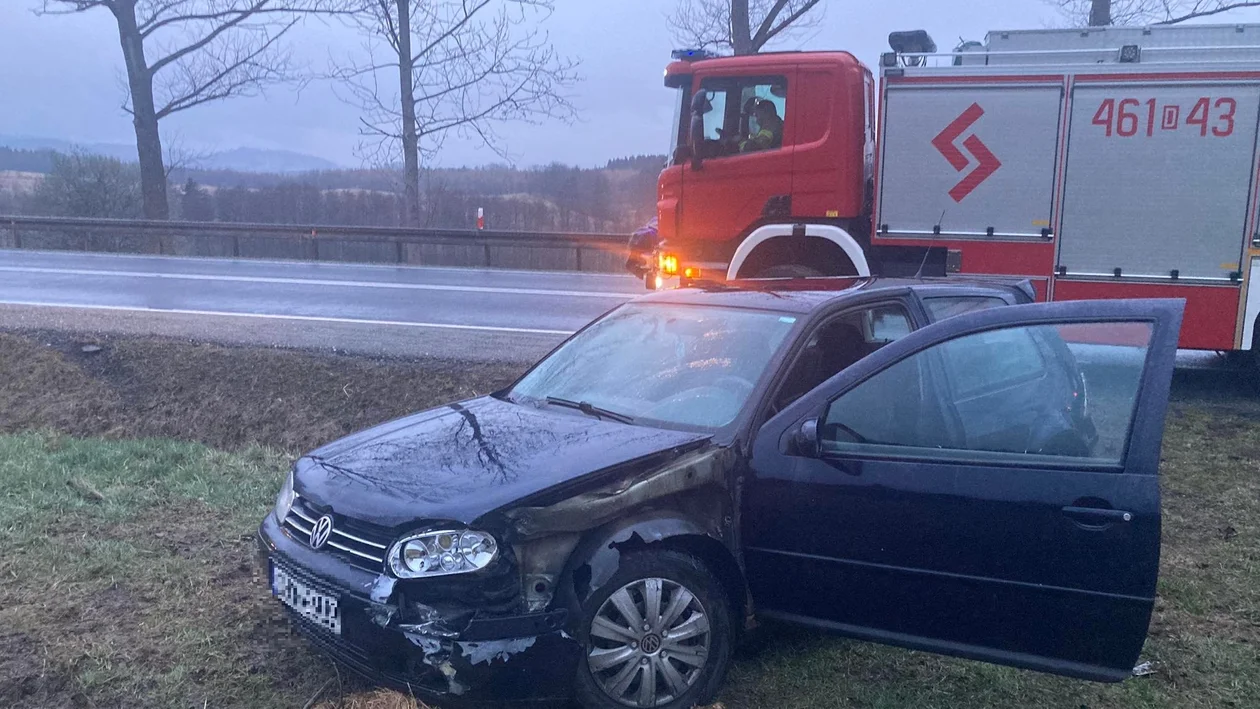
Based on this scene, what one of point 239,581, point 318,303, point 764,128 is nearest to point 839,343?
point 239,581

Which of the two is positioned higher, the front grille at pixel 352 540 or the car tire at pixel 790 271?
the car tire at pixel 790 271

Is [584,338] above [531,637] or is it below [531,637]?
above

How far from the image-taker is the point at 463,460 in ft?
11.6

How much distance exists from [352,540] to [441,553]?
0.37 metres

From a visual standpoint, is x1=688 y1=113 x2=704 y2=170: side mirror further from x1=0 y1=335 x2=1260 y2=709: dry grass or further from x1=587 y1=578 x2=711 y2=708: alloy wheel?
x1=587 y1=578 x2=711 y2=708: alloy wheel

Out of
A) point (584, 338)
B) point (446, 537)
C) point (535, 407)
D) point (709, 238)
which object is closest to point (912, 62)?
point (709, 238)

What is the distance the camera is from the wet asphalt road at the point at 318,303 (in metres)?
9.53

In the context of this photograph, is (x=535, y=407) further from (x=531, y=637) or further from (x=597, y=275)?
(x=597, y=275)

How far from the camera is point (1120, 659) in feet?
10.6

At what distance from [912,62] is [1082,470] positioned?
20.6 ft

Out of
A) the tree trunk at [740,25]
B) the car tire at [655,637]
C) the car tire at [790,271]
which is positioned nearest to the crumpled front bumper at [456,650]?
the car tire at [655,637]

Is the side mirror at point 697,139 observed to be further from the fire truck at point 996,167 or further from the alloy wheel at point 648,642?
the alloy wheel at point 648,642

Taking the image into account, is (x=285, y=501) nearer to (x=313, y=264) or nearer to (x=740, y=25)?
(x=740, y=25)

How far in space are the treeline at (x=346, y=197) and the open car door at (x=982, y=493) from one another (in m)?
23.6
